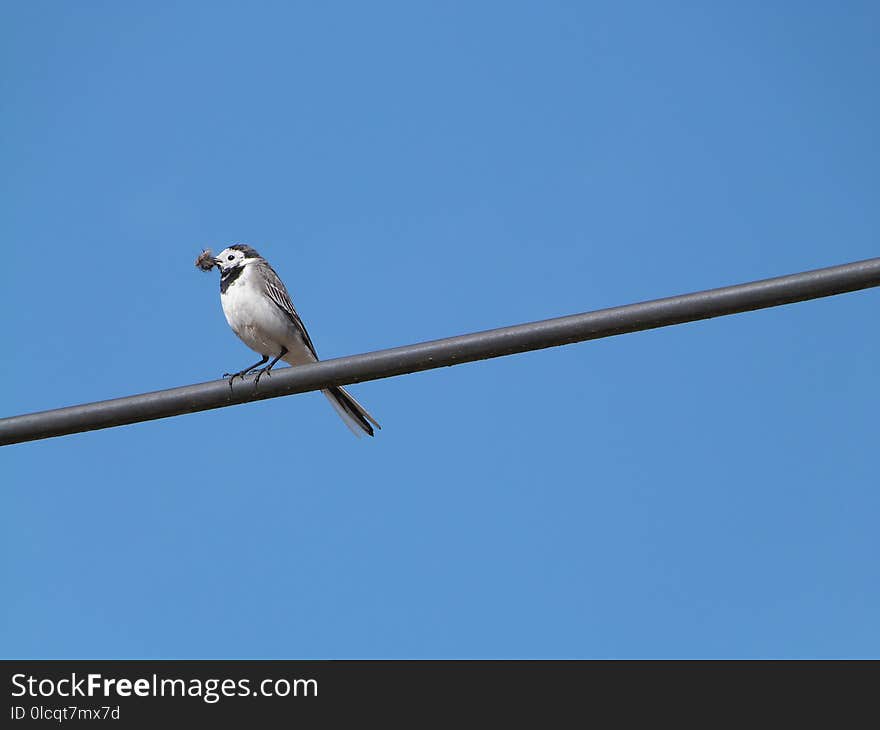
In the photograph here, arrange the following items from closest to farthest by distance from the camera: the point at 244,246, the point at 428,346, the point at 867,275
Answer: the point at 867,275, the point at 428,346, the point at 244,246

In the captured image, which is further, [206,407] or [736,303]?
[206,407]

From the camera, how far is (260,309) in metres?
9.19

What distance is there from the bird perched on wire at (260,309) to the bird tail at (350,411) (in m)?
1.27

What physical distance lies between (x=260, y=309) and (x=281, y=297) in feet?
1.10

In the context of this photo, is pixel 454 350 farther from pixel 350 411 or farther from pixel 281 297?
pixel 281 297

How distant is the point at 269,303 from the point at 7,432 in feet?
14.5

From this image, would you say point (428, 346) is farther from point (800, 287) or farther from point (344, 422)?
point (344, 422)

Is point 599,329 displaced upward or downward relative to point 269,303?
downward

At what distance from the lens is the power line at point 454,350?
4.48m

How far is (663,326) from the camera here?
15.1 feet

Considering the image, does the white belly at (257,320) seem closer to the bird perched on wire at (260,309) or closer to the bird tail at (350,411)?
the bird perched on wire at (260,309)

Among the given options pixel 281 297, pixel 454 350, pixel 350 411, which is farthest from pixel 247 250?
pixel 454 350
